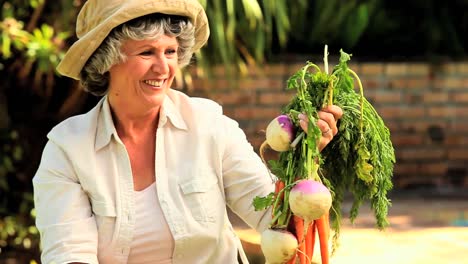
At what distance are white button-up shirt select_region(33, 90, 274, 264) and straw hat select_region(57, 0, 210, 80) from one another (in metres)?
0.16

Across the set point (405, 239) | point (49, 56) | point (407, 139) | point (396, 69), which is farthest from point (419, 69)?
point (49, 56)

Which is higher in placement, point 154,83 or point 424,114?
point 154,83

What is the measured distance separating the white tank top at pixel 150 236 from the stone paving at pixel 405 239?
1264 millimetres

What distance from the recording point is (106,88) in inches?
→ 112

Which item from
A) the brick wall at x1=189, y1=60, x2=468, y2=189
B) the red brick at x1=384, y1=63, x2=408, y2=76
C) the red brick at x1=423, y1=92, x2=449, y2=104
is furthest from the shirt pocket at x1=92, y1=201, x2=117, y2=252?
the red brick at x1=423, y1=92, x2=449, y2=104

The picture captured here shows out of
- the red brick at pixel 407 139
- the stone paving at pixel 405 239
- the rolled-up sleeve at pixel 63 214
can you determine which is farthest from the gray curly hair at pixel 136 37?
the red brick at pixel 407 139

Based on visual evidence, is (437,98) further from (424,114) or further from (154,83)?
(154,83)

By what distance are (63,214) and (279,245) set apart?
0.62 metres

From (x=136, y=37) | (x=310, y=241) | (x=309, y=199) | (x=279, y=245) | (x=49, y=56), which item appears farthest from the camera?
(x=49, y=56)

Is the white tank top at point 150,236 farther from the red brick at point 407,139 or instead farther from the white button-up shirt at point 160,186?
the red brick at point 407,139

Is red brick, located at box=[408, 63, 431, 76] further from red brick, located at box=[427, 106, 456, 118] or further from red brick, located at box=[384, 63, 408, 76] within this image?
red brick, located at box=[427, 106, 456, 118]

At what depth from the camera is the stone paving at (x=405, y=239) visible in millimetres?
4180

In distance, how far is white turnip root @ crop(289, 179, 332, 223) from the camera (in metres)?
2.28

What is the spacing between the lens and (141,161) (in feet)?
9.10
